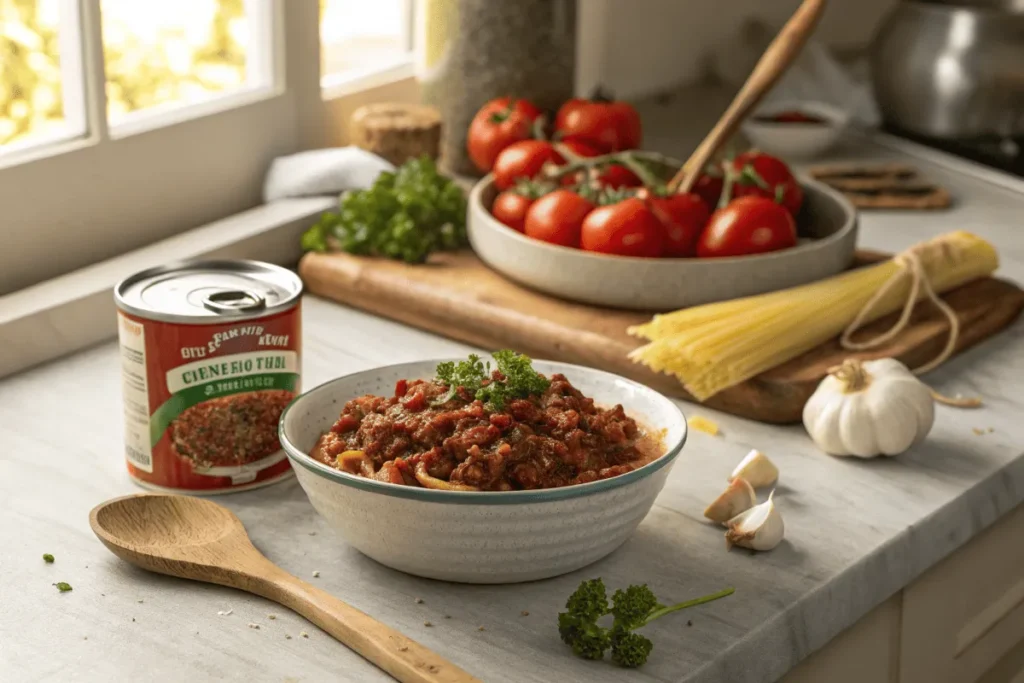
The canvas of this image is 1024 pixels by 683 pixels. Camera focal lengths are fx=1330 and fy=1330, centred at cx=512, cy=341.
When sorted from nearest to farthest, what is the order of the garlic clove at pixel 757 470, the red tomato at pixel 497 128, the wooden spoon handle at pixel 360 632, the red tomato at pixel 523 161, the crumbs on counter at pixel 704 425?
1. the wooden spoon handle at pixel 360 632
2. the garlic clove at pixel 757 470
3. the crumbs on counter at pixel 704 425
4. the red tomato at pixel 523 161
5. the red tomato at pixel 497 128

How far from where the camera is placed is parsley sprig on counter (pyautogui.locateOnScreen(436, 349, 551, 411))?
37.1 inches

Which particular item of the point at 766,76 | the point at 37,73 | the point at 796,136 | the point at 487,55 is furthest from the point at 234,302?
the point at 796,136

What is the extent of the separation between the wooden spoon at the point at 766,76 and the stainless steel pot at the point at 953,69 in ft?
1.88

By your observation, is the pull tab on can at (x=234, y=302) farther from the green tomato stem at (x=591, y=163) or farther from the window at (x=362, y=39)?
the window at (x=362, y=39)

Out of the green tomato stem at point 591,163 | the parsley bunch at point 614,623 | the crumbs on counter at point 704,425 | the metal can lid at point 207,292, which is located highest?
the metal can lid at point 207,292

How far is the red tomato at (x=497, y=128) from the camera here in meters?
1.69

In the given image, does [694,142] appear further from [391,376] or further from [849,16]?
[391,376]

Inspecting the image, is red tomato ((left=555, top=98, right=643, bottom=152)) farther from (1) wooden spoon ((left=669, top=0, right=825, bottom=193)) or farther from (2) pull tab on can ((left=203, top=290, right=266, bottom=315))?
(2) pull tab on can ((left=203, top=290, right=266, bottom=315))

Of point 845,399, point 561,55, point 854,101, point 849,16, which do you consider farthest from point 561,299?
point 849,16

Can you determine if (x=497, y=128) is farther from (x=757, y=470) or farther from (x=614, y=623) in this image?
(x=614, y=623)

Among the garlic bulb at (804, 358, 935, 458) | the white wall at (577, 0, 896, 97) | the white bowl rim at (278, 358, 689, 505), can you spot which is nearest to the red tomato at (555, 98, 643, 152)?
the white wall at (577, 0, 896, 97)

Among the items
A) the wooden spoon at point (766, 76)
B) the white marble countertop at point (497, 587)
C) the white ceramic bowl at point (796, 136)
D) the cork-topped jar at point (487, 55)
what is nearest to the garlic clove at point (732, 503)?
the white marble countertop at point (497, 587)

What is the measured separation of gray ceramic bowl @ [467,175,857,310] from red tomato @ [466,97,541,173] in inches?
10.6

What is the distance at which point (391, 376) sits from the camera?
1067 mm
